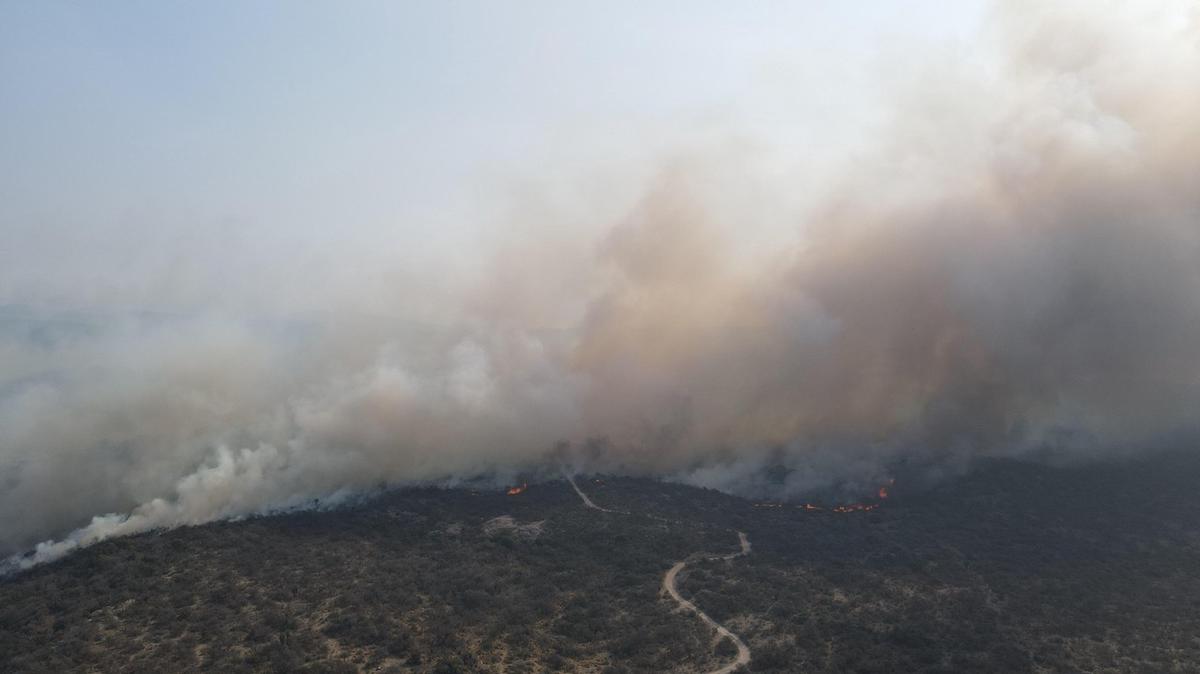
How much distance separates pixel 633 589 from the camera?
41.4m

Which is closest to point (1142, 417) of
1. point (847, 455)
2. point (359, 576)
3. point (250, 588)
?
point (847, 455)

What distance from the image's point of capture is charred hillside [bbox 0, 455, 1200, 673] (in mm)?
32906

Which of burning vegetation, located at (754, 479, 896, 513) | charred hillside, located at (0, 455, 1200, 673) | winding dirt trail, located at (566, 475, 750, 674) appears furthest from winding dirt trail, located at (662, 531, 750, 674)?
burning vegetation, located at (754, 479, 896, 513)

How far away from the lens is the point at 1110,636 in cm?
3422

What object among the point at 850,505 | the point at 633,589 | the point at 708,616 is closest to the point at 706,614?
the point at 708,616

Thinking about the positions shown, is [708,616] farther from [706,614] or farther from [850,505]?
[850,505]

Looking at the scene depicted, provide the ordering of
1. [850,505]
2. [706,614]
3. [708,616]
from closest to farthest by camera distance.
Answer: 1. [708,616]
2. [706,614]
3. [850,505]

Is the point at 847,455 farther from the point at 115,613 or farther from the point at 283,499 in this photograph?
the point at 115,613

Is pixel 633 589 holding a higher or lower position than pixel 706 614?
higher

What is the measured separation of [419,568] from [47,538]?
82.8 ft

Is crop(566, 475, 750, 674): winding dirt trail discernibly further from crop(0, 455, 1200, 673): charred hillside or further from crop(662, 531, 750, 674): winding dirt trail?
crop(0, 455, 1200, 673): charred hillside

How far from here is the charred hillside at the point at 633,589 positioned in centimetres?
3291

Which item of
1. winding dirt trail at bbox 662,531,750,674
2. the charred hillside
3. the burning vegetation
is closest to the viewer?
the charred hillside

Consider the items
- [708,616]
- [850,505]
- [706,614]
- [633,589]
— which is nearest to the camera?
[708,616]
